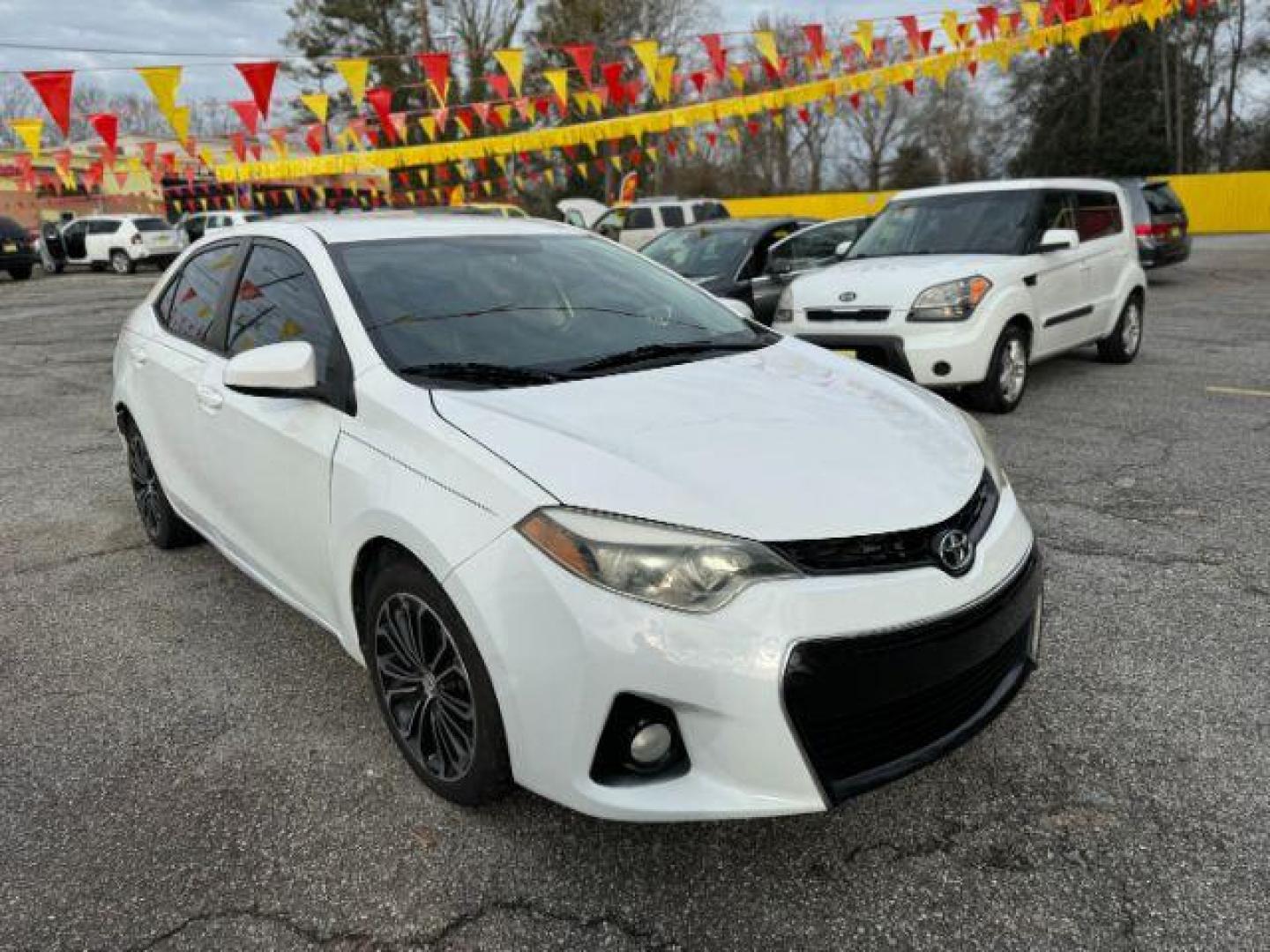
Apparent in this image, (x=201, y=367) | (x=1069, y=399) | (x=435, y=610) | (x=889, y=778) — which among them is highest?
(x=201, y=367)

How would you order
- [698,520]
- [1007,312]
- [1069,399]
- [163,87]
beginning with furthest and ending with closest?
[163,87], [1069,399], [1007,312], [698,520]

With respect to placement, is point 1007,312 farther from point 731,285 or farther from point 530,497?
point 530,497

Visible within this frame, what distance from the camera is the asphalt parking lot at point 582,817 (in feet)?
6.93

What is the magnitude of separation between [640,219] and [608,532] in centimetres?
2039

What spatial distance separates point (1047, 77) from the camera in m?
39.5

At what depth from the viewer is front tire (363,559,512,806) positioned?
7.26 feet

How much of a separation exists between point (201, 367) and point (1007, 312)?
17.5ft

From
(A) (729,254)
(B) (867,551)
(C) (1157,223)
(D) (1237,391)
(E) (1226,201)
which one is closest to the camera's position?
(B) (867,551)

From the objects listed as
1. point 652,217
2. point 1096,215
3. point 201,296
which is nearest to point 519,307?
point 201,296

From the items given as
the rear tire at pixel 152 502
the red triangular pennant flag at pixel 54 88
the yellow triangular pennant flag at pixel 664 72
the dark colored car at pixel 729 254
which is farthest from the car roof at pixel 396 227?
the yellow triangular pennant flag at pixel 664 72

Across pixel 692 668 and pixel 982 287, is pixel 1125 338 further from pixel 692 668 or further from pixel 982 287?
pixel 692 668

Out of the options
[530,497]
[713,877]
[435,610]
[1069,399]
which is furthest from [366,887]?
[1069,399]

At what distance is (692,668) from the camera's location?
1.92m

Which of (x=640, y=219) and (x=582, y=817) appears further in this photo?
(x=640, y=219)
